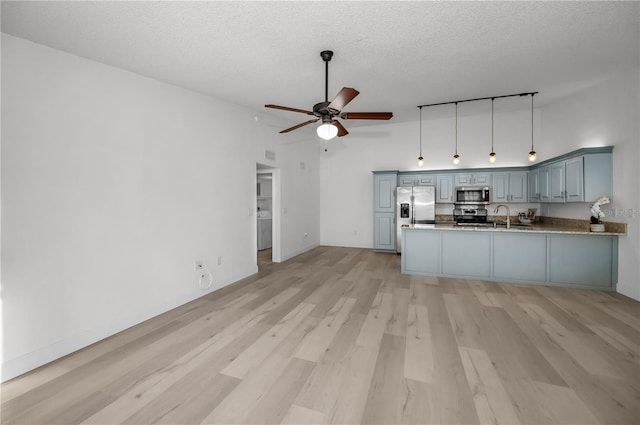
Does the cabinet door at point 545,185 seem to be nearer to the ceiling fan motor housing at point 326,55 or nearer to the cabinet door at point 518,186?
the cabinet door at point 518,186

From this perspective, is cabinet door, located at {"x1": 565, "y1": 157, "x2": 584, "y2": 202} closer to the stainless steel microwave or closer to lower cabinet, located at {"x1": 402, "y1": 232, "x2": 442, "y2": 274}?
the stainless steel microwave

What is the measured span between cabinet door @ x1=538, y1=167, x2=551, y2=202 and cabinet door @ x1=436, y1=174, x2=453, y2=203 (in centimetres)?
167

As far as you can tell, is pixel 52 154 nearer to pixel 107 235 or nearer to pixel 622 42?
pixel 107 235

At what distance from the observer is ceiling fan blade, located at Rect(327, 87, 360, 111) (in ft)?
8.45

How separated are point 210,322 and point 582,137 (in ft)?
21.1

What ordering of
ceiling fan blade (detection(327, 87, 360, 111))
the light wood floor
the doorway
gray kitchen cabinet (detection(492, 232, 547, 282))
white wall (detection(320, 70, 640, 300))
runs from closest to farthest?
the light wood floor < ceiling fan blade (detection(327, 87, 360, 111)) < white wall (detection(320, 70, 640, 300)) < gray kitchen cabinet (detection(492, 232, 547, 282)) < the doorway

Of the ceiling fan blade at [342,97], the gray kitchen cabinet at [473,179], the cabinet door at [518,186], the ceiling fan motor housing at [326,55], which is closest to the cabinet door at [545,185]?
the cabinet door at [518,186]

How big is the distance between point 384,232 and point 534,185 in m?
3.35

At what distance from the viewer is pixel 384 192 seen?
22.9 ft

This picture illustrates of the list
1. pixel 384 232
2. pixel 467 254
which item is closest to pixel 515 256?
pixel 467 254

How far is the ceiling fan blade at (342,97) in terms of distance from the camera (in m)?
2.58

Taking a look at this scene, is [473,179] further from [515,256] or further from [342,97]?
[342,97]

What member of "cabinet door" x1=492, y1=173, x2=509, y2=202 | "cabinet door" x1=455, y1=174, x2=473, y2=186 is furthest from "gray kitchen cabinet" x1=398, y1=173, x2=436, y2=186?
"cabinet door" x1=492, y1=173, x2=509, y2=202

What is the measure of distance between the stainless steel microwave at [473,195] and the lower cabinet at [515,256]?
1882 millimetres
